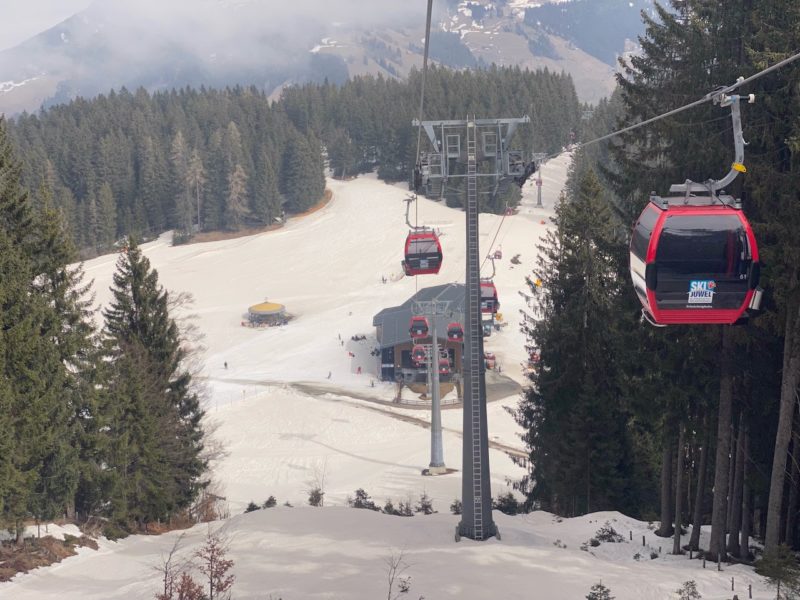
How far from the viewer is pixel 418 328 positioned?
58031 millimetres

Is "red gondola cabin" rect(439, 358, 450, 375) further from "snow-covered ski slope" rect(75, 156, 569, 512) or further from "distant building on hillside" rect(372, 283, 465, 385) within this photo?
"snow-covered ski slope" rect(75, 156, 569, 512)

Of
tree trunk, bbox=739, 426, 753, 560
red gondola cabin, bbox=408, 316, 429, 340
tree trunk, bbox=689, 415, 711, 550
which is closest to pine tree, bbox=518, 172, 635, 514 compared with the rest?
tree trunk, bbox=689, 415, 711, 550

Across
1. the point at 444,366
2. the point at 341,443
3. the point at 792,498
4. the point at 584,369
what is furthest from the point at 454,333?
the point at 792,498

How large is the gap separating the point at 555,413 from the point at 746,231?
17405 mm

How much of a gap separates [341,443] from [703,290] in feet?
120

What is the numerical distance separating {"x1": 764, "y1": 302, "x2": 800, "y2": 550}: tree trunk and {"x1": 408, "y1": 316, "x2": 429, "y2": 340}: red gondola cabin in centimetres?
4121

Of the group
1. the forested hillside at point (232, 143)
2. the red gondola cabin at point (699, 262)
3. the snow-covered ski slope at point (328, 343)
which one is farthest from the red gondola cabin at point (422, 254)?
the forested hillside at point (232, 143)

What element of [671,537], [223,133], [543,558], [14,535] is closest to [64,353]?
[14,535]

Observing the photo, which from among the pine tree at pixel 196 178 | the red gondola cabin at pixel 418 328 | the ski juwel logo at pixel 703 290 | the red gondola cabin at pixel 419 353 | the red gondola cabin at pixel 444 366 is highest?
the pine tree at pixel 196 178

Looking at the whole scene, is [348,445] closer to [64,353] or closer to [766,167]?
[64,353]

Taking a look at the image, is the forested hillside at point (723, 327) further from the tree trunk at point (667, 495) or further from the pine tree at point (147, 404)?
the pine tree at point (147, 404)

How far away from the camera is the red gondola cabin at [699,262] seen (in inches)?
465

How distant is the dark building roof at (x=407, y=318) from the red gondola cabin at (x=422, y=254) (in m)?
21.7

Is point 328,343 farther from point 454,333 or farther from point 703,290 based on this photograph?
point 703,290
